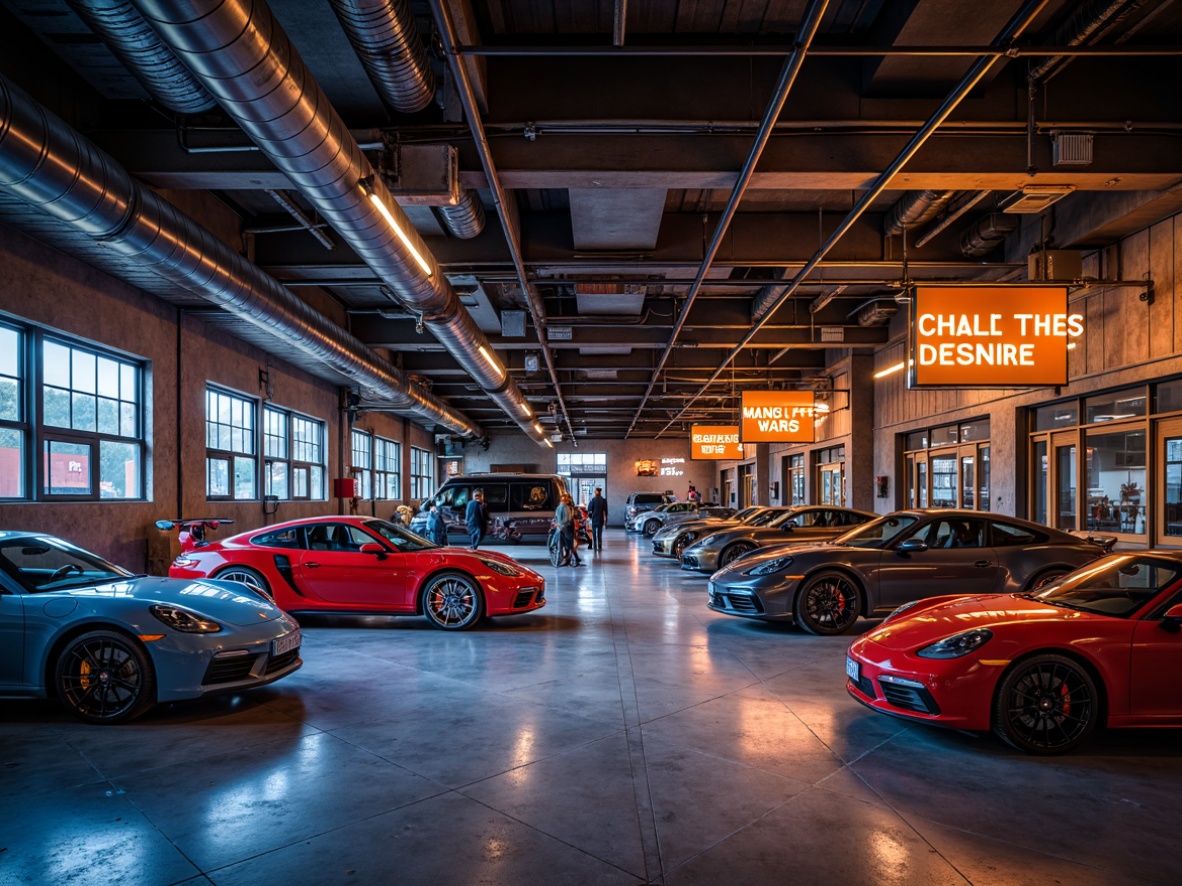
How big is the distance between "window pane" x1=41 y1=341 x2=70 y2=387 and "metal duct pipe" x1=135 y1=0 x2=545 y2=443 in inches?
184

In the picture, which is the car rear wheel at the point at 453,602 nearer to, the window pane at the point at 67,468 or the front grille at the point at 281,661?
the front grille at the point at 281,661

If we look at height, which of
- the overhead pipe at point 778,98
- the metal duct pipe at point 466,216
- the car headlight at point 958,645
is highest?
the metal duct pipe at point 466,216

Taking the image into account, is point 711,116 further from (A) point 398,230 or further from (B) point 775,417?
(B) point 775,417

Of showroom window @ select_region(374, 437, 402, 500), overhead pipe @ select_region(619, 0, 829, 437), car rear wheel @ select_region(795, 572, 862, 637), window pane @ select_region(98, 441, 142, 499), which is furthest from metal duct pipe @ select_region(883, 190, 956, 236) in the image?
showroom window @ select_region(374, 437, 402, 500)

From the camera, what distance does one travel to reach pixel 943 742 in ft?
15.6

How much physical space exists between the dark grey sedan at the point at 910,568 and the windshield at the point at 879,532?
0.16 ft

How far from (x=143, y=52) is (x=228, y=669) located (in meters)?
4.60

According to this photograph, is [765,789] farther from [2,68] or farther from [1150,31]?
[2,68]

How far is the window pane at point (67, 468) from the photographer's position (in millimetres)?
9680

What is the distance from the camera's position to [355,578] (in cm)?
879

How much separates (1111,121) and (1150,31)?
31.7 inches

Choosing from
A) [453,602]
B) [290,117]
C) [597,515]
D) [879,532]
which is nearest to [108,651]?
[290,117]

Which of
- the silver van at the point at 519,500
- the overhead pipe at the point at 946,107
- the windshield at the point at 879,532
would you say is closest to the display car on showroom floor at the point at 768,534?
the windshield at the point at 879,532

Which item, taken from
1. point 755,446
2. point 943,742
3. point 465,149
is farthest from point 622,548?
point 943,742
